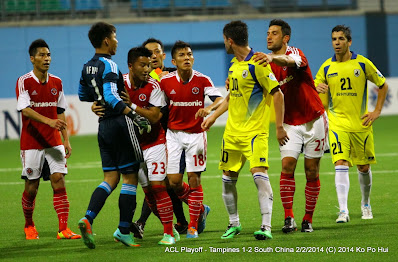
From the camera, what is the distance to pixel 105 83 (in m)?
6.58

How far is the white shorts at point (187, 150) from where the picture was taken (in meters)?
7.58

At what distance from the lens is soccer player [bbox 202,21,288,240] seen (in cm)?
689

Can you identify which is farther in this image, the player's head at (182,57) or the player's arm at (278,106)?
the player's head at (182,57)

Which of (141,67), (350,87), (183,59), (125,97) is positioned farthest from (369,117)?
(125,97)

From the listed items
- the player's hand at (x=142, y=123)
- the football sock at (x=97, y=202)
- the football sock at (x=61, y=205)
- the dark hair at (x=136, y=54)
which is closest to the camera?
the player's hand at (x=142, y=123)

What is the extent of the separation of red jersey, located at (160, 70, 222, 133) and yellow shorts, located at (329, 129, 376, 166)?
1.70 m

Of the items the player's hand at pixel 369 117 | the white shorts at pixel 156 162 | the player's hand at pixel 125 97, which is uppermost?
the player's hand at pixel 125 97

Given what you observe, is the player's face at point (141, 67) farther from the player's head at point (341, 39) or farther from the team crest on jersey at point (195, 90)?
the player's head at point (341, 39)

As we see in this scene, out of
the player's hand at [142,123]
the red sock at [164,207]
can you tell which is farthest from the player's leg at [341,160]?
the player's hand at [142,123]

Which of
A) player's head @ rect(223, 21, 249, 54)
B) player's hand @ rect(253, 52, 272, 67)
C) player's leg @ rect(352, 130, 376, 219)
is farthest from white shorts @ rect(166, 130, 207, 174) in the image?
player's leg @ rect(352, 130, 376, 219)

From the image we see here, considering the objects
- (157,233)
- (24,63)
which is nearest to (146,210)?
(157,233)

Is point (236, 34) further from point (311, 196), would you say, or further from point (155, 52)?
point (311, 196)

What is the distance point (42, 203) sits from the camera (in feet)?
33.9

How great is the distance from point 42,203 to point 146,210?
307 centimetres
